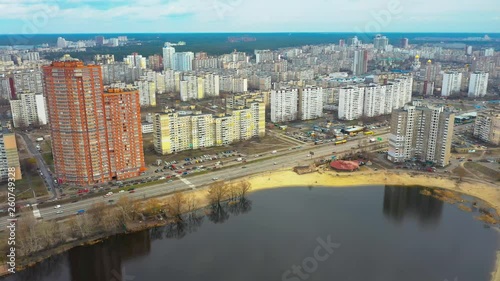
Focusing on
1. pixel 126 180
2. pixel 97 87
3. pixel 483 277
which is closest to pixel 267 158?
pixel 126 180

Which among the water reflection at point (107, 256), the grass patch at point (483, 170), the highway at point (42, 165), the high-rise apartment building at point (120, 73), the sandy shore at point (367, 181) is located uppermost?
the high-rise apartment building at point (120, 73)

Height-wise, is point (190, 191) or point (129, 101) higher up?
point (129, 101)

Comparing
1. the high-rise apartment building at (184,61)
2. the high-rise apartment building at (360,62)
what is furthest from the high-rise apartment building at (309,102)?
the high-rise apartment building at (184,61)

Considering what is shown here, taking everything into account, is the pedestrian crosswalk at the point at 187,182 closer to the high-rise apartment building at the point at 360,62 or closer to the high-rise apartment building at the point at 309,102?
the high-rise apartment building at the point at 309,102

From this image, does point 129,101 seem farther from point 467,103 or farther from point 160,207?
point 467,103

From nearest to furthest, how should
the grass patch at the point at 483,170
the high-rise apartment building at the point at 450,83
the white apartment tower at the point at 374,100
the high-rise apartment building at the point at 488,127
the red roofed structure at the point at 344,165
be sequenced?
the grass patch at the point at 483,170 → the red roofed structure at the point at 344,165 → the high-rise apartment building at the point at 488,127 → the white apartment tower at the point at 374,100 → the high-rise apartment building at the point at 450,83

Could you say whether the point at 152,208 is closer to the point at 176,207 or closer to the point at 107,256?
the point at 176,207

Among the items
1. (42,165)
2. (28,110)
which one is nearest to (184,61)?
(28,110)
